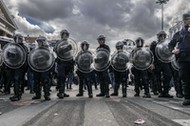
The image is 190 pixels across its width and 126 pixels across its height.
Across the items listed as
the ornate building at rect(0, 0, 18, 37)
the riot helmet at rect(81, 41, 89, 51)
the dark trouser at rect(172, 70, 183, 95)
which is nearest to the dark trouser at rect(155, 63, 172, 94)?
the dark trouser at rect(172, 70, 183, 95)

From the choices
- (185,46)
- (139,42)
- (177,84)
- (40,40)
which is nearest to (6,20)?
(139,42)

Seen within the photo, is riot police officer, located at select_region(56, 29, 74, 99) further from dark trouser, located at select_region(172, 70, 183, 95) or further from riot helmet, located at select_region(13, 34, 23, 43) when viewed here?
dark trouser, located at select_region(172, 70, 183, 95)

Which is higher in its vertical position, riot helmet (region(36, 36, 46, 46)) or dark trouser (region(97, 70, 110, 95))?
riot helmet (region(36, 36, 46, 46))

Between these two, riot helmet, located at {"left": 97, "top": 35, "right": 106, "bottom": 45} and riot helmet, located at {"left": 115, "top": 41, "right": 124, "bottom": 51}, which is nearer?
riot helmet, located at {"left": 97, "top": 35, "right": 106, "bottom": 45}

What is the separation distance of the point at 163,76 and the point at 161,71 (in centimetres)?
39

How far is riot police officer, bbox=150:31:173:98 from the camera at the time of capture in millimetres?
13445

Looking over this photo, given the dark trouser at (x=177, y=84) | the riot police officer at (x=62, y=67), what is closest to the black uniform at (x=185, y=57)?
the dark trouser at (x=177, y=84)

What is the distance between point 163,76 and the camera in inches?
543

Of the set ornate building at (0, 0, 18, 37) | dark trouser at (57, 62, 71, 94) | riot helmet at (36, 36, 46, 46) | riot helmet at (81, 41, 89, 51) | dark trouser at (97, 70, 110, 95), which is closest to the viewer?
riot helmet at (36, 36, 46, 46)

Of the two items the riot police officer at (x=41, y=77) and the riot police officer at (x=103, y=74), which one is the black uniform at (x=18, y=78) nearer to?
the riot police officer at (x=41, y=77)

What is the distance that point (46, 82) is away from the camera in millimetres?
12633

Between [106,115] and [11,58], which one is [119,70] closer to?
[11,58]

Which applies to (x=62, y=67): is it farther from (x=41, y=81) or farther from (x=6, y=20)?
(x=6, y=20)

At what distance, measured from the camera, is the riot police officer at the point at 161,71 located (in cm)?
1345
